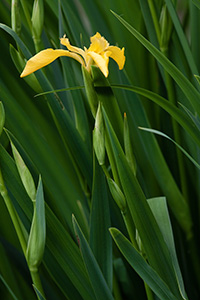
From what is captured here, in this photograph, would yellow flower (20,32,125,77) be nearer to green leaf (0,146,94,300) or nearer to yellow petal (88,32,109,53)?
yellow petal (88,32,109,53)

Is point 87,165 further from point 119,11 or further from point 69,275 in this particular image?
point 119,11

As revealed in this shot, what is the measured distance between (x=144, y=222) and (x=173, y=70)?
0.60 feet

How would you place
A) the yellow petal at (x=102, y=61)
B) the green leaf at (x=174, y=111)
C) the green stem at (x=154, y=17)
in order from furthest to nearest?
the green stem at (x=154, y=17) → the green leaf at (x=174, y=111) → the yellow petal at (x=102, y=61)

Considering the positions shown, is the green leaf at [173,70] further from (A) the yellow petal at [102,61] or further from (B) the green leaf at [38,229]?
(B) the green leaf at [38,229]

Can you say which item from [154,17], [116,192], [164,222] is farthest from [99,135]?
[154,17]

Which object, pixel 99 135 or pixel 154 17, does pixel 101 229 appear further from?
pixel 154 17

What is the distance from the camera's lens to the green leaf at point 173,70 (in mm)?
470

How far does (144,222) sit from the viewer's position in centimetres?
49

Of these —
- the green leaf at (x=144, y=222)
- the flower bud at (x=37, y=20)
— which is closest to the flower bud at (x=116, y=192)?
the green leaf at (x=144, y=222)

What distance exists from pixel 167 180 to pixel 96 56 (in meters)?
0.35

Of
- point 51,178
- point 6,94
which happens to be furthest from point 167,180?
point 6,94

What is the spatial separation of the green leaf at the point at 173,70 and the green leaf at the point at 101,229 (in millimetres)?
145

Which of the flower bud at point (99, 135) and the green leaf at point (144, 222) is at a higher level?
the flower bud at point (99, 135)

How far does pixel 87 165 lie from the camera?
62 centimetres
